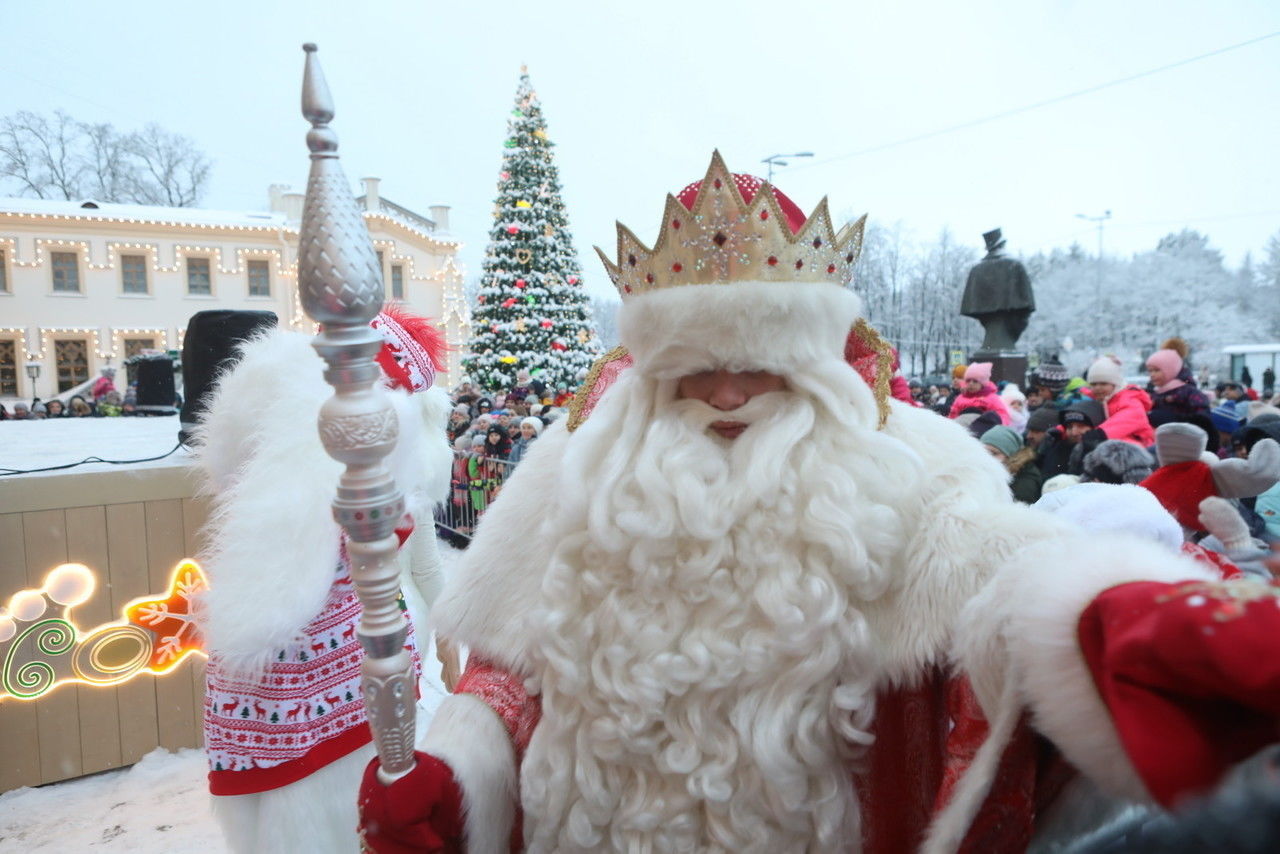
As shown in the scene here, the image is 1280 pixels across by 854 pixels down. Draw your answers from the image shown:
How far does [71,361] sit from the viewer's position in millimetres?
20672

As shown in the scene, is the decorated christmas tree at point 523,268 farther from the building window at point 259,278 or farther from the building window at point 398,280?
the building window at point 259,278

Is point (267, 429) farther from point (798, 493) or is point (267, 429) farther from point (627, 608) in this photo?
point (798, 493)

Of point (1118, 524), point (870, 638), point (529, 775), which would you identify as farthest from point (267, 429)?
point (1118, 524)

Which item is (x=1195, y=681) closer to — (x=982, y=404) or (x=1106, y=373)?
(x=1106, y=373)

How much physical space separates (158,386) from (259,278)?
17403 mm

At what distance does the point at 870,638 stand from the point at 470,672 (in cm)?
89

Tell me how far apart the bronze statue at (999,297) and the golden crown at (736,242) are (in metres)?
11.4

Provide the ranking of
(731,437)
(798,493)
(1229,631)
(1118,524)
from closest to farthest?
(1229,631) → (798,493) → (731,437) → (1118,524)

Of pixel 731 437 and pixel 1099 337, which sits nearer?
pixel 731 437

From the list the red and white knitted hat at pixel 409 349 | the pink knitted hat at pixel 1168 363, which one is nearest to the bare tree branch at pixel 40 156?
the red and white knitted hat at pixel 409 349

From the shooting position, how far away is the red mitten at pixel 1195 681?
0.76 metres

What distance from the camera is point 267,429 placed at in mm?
2018

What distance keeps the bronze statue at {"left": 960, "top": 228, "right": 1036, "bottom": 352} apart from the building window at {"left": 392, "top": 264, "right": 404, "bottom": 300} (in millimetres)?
16799

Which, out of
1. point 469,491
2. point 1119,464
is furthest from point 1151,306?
point 1119,464
